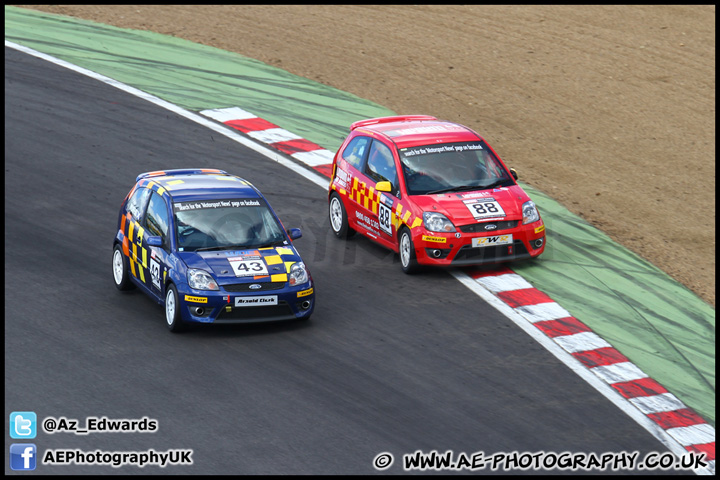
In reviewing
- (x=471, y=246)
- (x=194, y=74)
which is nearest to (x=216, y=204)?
(x=471, y=246)

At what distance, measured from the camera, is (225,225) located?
12.1 meters

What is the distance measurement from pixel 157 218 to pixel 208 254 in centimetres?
97

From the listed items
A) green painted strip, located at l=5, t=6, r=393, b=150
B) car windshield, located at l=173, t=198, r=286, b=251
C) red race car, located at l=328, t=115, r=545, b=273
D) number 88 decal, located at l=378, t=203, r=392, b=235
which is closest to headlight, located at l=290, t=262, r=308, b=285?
car windshield, located at l=173, t=198, r=286, b=251

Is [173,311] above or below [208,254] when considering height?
below

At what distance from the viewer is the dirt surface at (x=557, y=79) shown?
16.5 metres

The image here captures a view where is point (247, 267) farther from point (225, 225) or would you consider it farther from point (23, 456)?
point (23, 456)

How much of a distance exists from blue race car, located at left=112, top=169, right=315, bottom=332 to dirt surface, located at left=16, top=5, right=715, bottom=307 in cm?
568

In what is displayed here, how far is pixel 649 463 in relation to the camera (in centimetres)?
930

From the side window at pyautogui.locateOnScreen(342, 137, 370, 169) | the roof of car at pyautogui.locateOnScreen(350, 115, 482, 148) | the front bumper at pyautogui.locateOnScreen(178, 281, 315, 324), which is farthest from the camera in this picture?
the side window at pyautogui.locateOnScreen(342, 137, 370, 169)

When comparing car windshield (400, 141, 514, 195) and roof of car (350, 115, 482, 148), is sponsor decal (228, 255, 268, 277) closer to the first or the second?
car windshield (400, 141, 514, 195)

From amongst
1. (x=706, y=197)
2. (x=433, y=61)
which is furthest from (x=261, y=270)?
(x=433, y=61)

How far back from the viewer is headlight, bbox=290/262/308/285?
1168cm

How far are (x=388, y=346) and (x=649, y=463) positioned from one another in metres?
3.27

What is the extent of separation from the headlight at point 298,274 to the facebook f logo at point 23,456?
3606mm
